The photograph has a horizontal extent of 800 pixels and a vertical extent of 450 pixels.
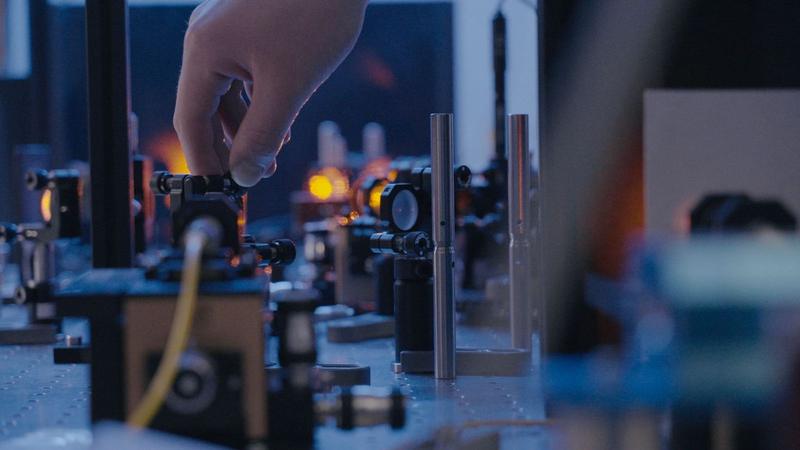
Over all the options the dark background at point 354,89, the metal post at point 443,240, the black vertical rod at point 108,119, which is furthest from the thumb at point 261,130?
the dark background at point 354,89

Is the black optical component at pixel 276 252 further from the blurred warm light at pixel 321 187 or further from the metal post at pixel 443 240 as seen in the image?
the blurred warm light at pixel 321 187

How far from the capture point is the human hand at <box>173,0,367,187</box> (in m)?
1.17

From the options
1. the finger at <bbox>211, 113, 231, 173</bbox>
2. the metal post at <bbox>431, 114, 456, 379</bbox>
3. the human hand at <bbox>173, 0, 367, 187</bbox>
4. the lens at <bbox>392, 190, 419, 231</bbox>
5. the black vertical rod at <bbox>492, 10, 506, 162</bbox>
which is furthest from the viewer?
the black vertical rod at <bbox>492, 10, 506, 162</bbox>

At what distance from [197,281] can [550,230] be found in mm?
519

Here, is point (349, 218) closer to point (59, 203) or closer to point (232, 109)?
point (59, 203)

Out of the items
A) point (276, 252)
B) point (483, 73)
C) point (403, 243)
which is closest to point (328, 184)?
point (483, 73)

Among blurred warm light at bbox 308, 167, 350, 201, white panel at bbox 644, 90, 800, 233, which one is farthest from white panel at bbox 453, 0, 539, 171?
white panel at bbox 644, 90, 800, 233

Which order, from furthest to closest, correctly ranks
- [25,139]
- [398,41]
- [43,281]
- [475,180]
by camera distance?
[398,41] < [25,139] < [475,180] < [43,281]

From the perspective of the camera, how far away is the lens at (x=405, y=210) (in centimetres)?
172

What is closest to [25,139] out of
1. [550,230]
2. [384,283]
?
[384,283]

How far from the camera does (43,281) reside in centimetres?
244

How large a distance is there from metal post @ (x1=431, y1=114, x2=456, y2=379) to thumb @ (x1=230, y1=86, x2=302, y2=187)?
39 cm

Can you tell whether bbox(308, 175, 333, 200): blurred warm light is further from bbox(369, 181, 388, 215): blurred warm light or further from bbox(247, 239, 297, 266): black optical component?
bbox(247, 239, 297, 266): black optical component

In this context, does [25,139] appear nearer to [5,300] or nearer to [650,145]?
[5,300]
